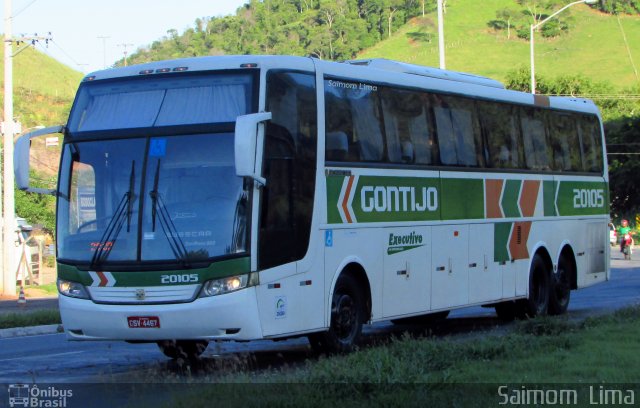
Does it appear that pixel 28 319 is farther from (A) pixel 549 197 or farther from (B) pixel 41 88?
(B) pixel 41 88

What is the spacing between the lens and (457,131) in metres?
16.8

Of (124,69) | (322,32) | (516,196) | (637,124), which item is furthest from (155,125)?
(322,32)

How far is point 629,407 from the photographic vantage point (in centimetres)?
852

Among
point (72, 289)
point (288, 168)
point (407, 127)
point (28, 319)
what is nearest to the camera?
point (72, 289)

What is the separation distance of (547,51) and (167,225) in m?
174

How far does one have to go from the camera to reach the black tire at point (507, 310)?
770 inches

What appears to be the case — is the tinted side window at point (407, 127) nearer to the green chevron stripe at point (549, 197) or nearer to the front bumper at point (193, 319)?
the front bumper at point (193, 319)

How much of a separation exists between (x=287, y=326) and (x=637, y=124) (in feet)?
138

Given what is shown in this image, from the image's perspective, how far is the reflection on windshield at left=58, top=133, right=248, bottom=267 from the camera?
39.2ft

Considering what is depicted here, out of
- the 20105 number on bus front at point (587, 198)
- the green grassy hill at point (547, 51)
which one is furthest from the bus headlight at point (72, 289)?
the green grassy hill at point (547, 51)

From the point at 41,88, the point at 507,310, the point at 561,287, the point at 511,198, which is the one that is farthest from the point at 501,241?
the point at 41,88

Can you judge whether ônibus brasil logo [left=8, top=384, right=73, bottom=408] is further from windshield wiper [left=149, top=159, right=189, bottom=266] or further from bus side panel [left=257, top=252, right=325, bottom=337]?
bus side panel [left=257, top=252, right=325, bottom=337]

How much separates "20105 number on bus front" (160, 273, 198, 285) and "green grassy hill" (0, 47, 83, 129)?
257 ft

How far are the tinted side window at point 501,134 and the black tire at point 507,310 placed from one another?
245 centimetres
